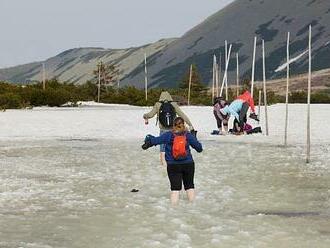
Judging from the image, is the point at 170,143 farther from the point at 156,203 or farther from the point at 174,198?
the point at 156,203

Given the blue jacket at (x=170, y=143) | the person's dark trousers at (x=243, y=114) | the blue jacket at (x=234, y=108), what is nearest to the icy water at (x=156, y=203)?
the blue jacket at (x=170, y=143)

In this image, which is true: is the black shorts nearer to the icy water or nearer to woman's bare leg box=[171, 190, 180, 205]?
woman's bare leg box=[171, 190, 180, 205]

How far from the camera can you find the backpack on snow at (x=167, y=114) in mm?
14266

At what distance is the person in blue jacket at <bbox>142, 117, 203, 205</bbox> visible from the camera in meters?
10.1

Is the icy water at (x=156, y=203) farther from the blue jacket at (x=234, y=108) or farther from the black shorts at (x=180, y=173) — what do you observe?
the blue jacket at (x=234, y=108)

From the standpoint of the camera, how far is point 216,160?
16.6 m

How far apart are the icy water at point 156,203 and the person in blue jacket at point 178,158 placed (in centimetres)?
30

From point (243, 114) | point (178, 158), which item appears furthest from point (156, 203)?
point (243, 114)

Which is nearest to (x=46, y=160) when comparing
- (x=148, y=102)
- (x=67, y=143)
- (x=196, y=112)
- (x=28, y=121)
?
(x=67, y=143)

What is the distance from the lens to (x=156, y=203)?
10.3 metres

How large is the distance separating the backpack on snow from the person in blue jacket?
3895mm

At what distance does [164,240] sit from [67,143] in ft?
47.3

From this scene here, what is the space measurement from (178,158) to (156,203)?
85cm

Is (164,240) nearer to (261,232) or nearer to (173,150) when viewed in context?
(261,232)
